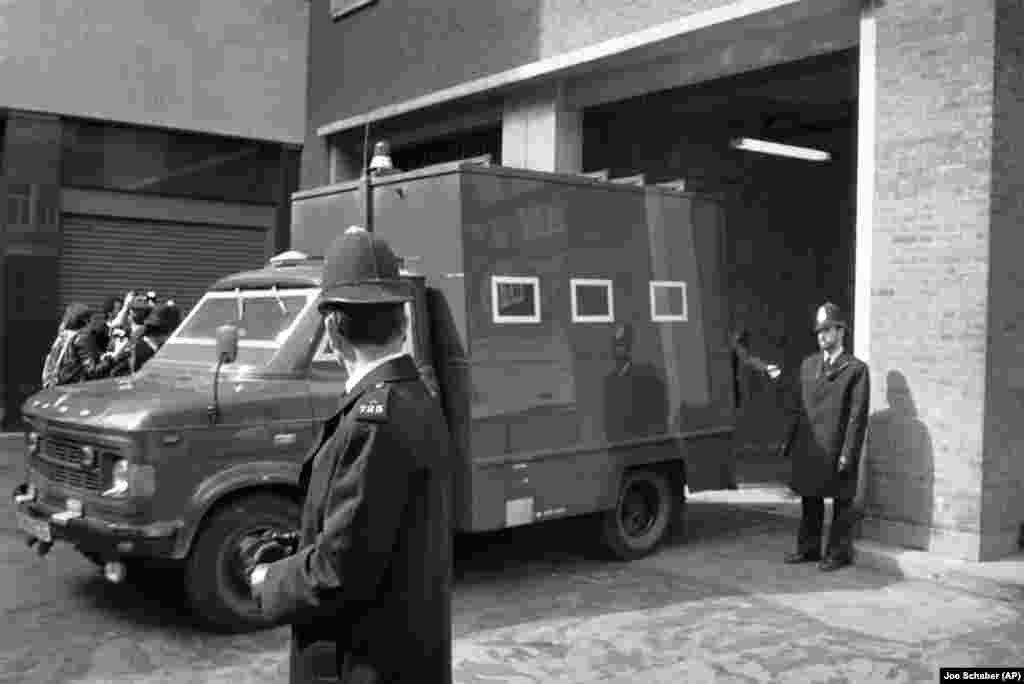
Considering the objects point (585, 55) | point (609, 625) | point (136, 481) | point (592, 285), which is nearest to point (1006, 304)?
point (592, 285)

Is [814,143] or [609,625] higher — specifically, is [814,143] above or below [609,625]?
above

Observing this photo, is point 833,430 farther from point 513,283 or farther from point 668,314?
point 513,283

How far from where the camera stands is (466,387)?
21.6 feet

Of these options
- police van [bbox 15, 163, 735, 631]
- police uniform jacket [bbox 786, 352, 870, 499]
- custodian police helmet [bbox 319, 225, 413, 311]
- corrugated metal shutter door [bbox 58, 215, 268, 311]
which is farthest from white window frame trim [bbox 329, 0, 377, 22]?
custodian police helmet [bbox 319, 225, 413, 311]

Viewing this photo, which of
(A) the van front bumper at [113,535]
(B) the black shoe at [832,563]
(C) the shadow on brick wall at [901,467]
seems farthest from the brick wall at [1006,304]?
(A) the van front bumper at [113,535]

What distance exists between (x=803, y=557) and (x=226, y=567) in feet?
13.7

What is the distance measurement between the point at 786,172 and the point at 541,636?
449 inches

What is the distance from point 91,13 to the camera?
14141mm

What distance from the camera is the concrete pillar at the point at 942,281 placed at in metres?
7.28

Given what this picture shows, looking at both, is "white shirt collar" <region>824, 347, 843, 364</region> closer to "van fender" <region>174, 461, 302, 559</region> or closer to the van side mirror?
"van fender" <region>174, 461, 302, 559</region>

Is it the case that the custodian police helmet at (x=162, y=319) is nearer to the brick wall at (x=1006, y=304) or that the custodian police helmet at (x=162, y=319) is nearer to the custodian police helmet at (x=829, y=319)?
the custodian police helmet at (x=829, y=319)

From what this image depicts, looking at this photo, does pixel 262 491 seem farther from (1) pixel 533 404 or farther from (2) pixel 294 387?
(1) pixel 533 404

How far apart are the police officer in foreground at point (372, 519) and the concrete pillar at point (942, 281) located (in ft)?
19.1

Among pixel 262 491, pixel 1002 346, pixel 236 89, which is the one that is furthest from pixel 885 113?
pixel 236 89
